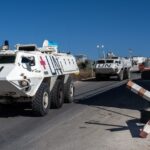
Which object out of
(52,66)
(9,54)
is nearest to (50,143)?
(9,54)

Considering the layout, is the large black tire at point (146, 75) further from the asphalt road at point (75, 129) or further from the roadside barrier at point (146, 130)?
the roadside barrier at point (146, 130)

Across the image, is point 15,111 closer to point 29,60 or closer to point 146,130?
point 29,60

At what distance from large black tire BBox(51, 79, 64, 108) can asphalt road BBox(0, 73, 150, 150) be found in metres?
0.26

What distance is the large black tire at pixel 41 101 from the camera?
1397 cm

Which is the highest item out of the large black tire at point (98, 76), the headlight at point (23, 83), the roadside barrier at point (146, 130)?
the headlight at point (23, 83)

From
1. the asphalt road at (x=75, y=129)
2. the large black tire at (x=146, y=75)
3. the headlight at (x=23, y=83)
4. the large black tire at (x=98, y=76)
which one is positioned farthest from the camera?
the large black tire at (x=98, y=76)

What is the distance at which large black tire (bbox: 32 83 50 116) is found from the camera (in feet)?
45.8

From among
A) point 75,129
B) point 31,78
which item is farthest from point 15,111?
point 75,129

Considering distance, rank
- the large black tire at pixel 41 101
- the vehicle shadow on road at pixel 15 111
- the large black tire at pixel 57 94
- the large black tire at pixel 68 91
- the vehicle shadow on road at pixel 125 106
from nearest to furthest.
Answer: the vehicle shadow on road at pixel 125 106 → the large black tire at pixel 41 101 → the vehicle shadow on road at pixel 15 111 → the large black tire at pixel 57 94 → the large black tire at pixel 68 91

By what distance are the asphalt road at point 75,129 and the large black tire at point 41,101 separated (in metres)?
0.22

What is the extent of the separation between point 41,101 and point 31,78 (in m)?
0.86

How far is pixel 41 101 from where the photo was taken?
1415 centimetres

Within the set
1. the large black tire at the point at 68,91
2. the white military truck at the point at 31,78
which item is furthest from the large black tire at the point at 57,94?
the large black tire at the point at 68,91

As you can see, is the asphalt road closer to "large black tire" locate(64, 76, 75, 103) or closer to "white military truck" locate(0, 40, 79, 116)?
"white military truck" locate(0, 40, 79, 116)
